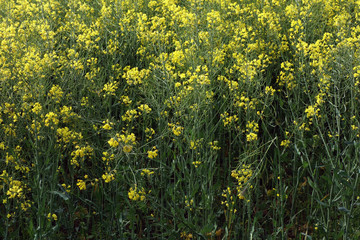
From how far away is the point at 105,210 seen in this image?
8.97 ft

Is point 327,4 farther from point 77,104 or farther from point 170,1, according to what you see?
point 77,104

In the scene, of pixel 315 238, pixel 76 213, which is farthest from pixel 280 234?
pixel 76 213

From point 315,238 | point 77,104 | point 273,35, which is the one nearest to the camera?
point 315,238

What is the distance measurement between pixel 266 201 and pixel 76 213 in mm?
1247

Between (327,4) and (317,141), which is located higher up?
(327,4)

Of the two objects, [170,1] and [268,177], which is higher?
[170,1]

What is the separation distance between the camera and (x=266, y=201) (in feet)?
9.63

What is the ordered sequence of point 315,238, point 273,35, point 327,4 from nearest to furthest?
1. point 315,238
2. point 273,35
3. point 327,4

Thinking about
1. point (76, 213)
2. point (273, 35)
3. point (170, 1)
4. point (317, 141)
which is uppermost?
point (170, 1)

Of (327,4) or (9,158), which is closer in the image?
(9,158)

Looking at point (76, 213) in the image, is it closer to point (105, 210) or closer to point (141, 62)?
point (105, 210)

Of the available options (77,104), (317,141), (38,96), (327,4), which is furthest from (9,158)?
(327,4)

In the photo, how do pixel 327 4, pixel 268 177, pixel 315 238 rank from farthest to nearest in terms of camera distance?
pixel 327 4, pixel 268 177, pixel 315 238

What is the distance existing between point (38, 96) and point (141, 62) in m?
1.22
